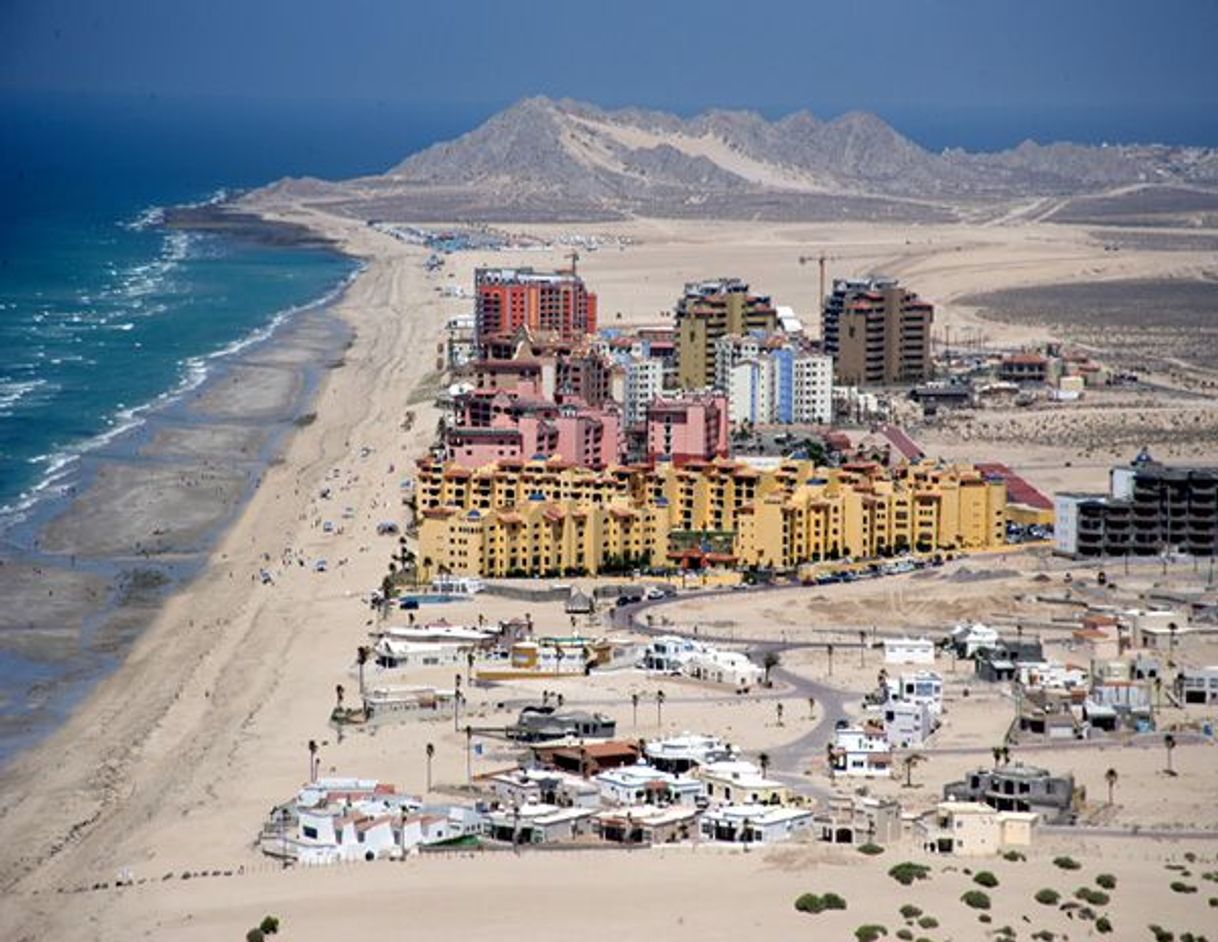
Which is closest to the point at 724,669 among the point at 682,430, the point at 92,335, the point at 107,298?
the point at 682,430

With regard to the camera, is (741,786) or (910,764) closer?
(741,786)

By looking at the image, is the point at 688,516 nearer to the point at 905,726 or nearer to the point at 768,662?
the point at 768,662

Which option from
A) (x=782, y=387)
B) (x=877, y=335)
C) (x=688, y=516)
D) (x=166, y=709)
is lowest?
(x=166, y=709)

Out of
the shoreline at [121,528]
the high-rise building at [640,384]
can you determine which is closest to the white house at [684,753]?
the shoreline at [121,528]

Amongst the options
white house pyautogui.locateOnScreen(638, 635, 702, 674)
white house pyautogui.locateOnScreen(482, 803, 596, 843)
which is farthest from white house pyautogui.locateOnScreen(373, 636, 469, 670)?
white house pyautogui.locateOnScreen(482, 803, 596, 843)

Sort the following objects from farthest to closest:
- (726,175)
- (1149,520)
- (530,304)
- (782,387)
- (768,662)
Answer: (726,175) < (530,304) < (782,387) < (1149,520) < (768,662)

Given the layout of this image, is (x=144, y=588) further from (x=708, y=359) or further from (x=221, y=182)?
(x=221, y=182)

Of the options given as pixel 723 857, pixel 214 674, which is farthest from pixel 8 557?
pixel 723 857
